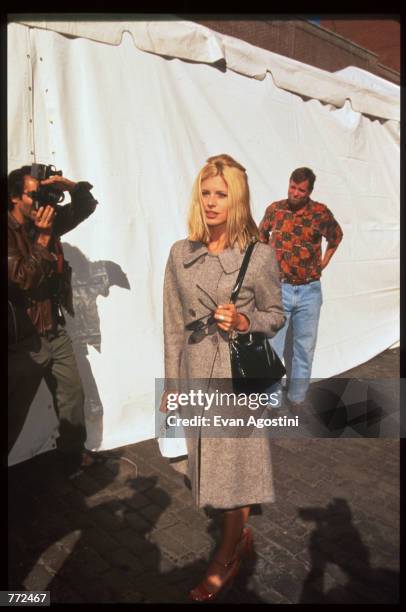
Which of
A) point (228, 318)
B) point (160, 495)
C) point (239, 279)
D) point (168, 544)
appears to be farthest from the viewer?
point (160, 495)

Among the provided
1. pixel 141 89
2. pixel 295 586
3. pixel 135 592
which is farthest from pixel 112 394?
pixel 141 89

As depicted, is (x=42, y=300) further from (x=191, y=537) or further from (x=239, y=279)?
(x=191, y=537)

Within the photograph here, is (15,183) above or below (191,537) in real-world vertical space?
above

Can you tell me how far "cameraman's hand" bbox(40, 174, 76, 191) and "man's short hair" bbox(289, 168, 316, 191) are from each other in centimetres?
233

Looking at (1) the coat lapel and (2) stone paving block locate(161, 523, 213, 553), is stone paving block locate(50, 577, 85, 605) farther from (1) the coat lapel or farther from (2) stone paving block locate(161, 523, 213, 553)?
(1) the coat lapel

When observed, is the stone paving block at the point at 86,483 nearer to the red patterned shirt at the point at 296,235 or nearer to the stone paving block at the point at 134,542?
the stone paving block at the point at 134,542

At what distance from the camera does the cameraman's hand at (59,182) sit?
2.92m

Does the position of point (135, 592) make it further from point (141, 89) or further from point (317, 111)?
point (317, 111)

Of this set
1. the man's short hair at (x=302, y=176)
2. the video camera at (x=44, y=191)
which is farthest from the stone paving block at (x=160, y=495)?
the man's short hair at (x=302, y=176)

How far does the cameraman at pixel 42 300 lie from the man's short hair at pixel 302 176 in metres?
2.22

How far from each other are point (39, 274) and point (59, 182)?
61 centimetres

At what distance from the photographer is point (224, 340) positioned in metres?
2.22

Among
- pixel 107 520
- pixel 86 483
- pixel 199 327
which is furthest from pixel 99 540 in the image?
pixel 199 327

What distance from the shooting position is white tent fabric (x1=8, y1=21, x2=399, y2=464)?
3209 mm
